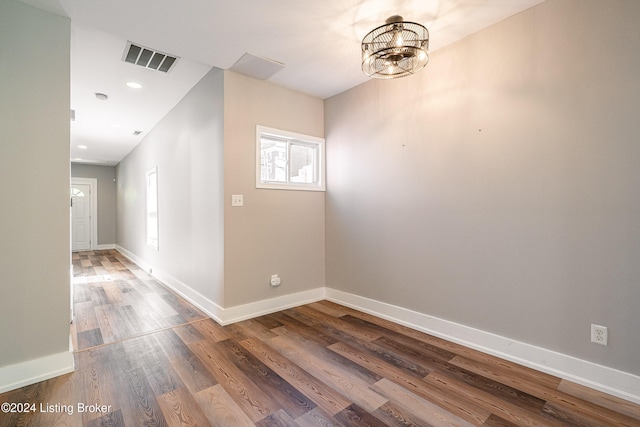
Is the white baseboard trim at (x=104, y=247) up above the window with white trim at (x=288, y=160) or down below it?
below

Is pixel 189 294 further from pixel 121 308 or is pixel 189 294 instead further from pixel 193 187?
pixel 193 187

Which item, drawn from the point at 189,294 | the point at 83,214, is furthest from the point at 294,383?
the point at 83,214

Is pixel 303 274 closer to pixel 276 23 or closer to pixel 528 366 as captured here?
pixel 528 366

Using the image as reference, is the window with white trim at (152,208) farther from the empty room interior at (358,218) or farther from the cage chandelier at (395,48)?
the cage chandelier at (395,48)

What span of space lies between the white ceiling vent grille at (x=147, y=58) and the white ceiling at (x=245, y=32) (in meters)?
0.08

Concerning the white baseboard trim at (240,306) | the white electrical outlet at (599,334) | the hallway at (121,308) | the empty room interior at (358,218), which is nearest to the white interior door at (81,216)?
the hallway at (121,308)

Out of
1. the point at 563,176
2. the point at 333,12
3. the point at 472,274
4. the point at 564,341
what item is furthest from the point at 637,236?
the point at 333,12

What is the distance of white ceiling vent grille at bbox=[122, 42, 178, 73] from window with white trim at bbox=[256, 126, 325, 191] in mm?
1082

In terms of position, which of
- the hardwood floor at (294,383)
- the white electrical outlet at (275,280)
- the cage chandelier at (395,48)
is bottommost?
the hardwood floor at (294,383)

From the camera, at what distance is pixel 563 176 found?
1981 millimetres

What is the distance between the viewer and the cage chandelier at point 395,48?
2002 mm

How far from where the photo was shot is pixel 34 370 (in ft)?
6.45

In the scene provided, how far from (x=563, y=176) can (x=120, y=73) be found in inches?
169

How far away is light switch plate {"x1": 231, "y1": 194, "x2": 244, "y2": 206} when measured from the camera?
3.03 m
